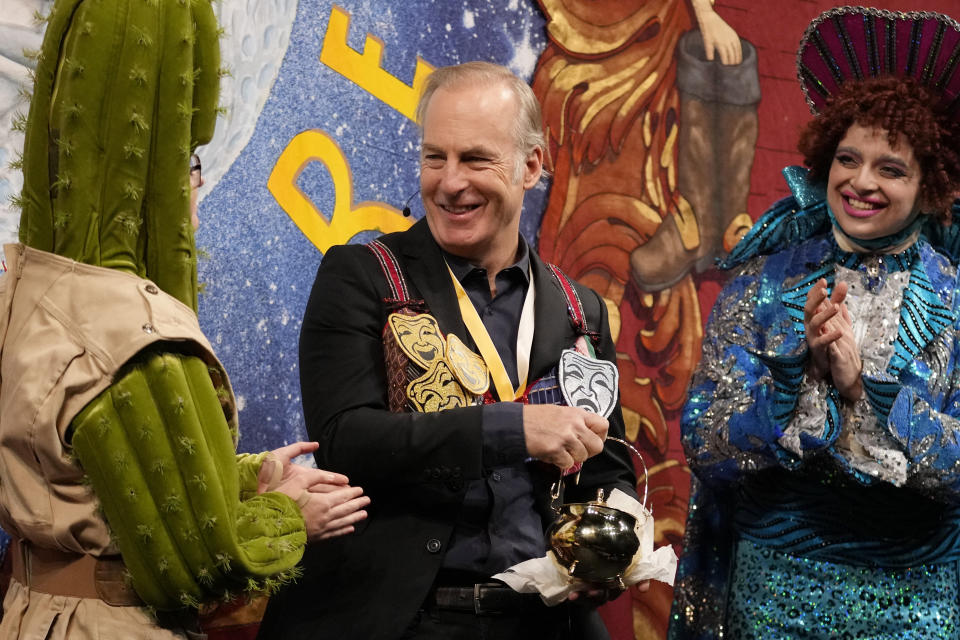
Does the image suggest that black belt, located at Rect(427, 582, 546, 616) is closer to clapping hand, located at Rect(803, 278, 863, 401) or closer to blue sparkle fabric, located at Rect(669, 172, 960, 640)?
blue sparkle fabric, located at Rect(669, 172, 960, 640)

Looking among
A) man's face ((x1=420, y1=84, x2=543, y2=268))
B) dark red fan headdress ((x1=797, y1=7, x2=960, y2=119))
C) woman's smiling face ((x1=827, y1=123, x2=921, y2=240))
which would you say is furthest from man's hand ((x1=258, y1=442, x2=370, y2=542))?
dark red fan headdress ((x1=797, y1=7, x2=960, y2=119))

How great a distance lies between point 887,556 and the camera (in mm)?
2746

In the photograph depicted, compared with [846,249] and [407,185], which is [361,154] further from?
[846,249]

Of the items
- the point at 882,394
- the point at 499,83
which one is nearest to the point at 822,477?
the point at 882,394

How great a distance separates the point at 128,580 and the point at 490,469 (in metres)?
0.79

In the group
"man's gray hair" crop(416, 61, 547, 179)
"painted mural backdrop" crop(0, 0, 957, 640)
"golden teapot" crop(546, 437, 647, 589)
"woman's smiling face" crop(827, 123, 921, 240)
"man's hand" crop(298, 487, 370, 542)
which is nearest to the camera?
"man's hand" crop(298, 487, 370, 542)

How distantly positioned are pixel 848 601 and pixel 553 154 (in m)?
1.88

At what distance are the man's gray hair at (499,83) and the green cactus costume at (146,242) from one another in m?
0.72

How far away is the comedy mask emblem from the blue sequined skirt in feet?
2.16

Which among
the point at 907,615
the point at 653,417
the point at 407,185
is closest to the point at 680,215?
the point at 653,417

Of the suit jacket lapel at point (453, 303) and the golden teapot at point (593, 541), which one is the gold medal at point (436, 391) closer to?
the suit jacket lapel at point (453, 303)

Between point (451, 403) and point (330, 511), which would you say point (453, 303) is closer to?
point (451, 403)

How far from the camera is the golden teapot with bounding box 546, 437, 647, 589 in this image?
2.21 meters

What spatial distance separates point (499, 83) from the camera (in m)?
2.60
